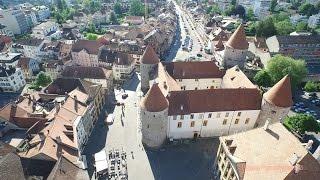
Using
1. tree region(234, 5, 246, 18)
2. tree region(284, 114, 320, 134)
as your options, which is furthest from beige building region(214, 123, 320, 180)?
tree region(234, 5, 246, 18)

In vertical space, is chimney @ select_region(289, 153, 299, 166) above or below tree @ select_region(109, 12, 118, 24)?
above

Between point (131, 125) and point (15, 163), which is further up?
point (15, 163)

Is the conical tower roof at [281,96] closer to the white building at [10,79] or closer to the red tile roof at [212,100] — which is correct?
the red tile roof at [212,100]

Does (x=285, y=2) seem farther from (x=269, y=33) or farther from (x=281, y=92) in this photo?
(x=281, y=92)

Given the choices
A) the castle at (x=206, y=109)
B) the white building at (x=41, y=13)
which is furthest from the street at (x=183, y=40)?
the white building at (x=41, y=13)

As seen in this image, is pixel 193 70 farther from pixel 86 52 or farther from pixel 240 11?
pixel 240 11

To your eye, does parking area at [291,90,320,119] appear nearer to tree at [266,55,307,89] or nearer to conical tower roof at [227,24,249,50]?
tree at [266,55,307,89]

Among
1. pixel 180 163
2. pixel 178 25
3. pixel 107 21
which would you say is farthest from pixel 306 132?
pixel 107 21
